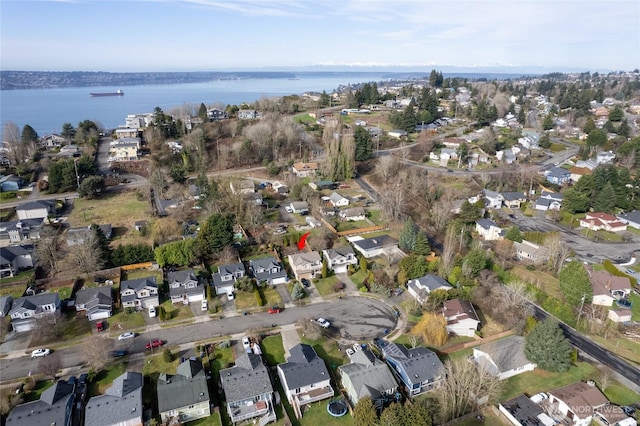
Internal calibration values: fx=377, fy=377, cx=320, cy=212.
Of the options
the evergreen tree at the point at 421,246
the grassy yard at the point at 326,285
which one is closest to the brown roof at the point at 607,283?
the evergreen tree at the point at 421,246

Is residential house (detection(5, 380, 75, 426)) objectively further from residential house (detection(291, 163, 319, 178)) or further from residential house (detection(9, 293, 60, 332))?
residential house (detection(291, 163, 319, 178))

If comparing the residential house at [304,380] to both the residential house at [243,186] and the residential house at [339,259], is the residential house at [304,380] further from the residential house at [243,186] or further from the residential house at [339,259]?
the residential house at [243,186]

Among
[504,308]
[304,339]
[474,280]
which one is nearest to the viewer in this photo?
[304,339]

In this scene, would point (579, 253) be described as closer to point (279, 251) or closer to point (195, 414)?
point (279, 251)

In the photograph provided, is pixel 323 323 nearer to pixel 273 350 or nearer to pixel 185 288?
pixel 273 350

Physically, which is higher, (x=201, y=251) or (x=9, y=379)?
(x=201, y=251)

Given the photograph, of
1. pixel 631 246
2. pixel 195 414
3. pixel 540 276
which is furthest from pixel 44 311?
pixel 631 246
